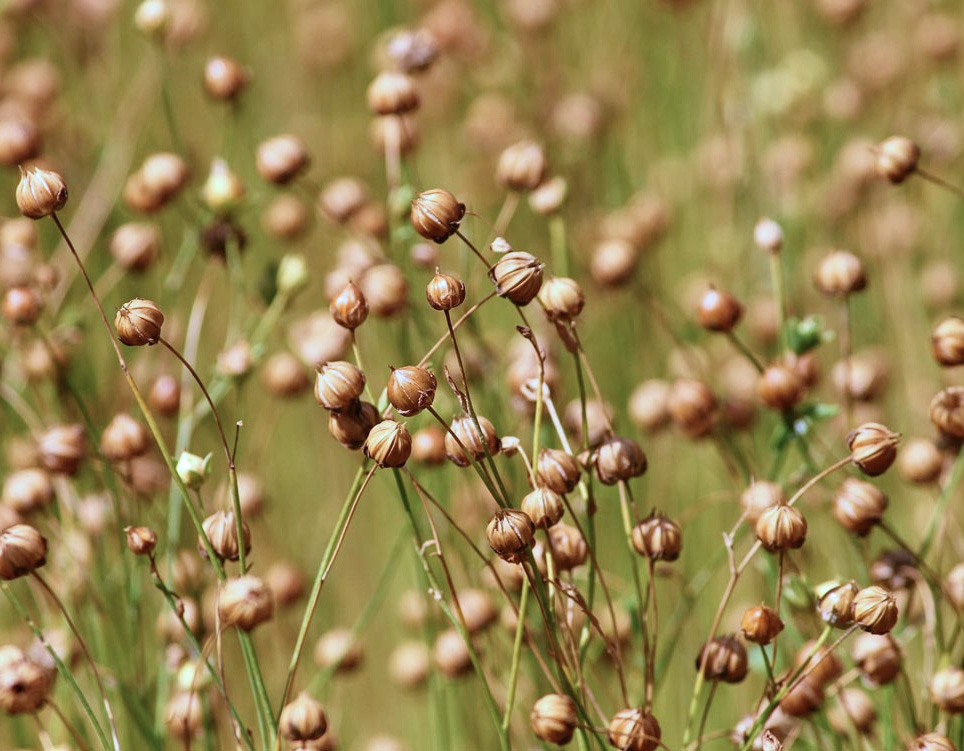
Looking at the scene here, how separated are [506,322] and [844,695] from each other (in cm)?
113

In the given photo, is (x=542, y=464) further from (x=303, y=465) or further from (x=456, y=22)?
(x=456, y=22)

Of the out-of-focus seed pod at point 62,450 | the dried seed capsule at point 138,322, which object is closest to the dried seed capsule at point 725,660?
the dried seed capsule at point 138,322

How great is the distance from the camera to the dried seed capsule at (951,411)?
3.36 feet

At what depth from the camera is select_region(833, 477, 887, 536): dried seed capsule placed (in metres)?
1.00

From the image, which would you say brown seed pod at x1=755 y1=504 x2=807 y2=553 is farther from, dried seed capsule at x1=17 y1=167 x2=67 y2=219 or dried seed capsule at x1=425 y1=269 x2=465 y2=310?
dried seed capsule at x1=17 y1=167 x2=67 y2=219

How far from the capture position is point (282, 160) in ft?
4.30

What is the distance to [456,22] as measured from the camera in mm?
2121

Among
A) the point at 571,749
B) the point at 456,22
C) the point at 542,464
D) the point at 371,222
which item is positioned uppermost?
the point at 456,22

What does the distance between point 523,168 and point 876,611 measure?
63cm

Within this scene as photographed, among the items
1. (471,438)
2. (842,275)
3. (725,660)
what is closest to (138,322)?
(471,438)

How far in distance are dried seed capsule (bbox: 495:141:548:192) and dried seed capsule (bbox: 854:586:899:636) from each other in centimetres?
61

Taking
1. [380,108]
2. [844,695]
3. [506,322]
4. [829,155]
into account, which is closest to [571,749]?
[844,695]

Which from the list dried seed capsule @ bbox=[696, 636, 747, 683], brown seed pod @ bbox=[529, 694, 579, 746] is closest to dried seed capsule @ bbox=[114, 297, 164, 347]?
brown seed pod @ bbox=[529, 694, 579, 746]

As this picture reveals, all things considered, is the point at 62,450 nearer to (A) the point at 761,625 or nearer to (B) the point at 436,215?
(B) the point at 436,215
